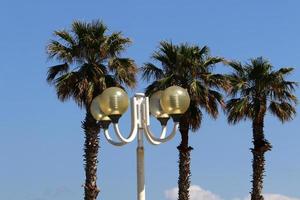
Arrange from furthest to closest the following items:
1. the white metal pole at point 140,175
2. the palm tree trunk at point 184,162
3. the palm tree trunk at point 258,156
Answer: the palm tree trunk at point 258,156 < the palm tree trunk at point 184,162 < the white metal pole at point 140,175

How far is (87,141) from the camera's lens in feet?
95.7

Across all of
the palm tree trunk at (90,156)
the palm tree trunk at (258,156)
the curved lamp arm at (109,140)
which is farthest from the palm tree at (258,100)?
the curved lamp arm at (109,140)

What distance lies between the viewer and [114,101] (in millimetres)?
11055

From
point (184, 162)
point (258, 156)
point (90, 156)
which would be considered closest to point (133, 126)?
point (90, 156)

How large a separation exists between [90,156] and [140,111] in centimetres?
1761

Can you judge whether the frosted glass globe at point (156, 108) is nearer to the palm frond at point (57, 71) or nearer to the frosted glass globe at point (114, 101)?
the frosted glass globe at point (114, 101)

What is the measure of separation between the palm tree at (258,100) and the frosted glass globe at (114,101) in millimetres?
23237

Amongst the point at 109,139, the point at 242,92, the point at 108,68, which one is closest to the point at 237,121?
the point at 242,92

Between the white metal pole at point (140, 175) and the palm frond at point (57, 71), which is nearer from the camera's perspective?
the white metal pole at point (140, 175)

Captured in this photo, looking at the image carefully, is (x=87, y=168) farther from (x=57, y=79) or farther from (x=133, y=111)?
(x=133, y=111)

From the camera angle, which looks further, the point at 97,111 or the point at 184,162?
the point at 184,162

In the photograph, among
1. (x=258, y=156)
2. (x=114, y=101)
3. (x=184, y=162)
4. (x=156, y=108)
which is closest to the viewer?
(x=114, y=101)

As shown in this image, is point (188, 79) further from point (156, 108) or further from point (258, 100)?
point (156, 108)

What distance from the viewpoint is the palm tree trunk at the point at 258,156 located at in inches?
1324
